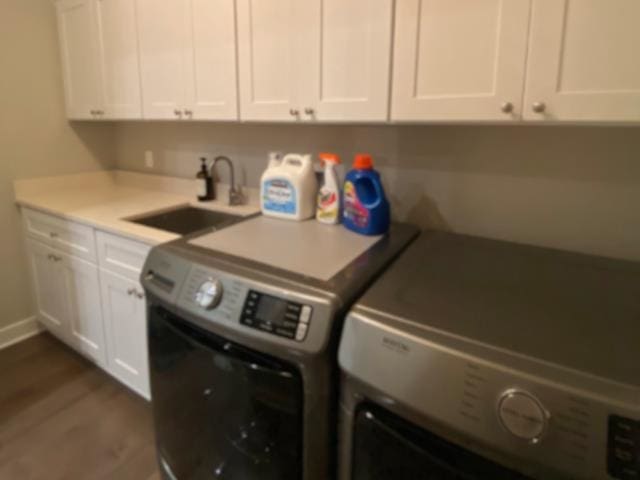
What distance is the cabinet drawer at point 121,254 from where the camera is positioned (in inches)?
67.6

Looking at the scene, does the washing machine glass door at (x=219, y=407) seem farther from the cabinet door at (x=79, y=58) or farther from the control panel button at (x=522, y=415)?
the cabinet door at (x=79, y=58)

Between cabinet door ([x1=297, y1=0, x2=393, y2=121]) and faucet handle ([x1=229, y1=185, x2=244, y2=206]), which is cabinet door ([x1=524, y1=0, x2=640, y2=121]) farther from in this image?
faucet handle ([x1=229, y1=185, x2=244, y2=206])

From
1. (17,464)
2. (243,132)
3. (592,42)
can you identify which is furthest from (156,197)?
(592,42)

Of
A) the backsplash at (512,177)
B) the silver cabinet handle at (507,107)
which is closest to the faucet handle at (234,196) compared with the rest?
the backsplash at (512,177)

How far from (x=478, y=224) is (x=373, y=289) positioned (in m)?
0.70

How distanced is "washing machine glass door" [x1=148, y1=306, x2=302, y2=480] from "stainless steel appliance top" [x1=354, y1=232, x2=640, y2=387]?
34 centimetres

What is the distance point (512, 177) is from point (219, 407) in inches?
47.7

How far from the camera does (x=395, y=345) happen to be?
0.79 meters

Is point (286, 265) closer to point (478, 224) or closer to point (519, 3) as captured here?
→ point (478, 224)

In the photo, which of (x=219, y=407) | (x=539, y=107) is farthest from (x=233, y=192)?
(x=539, y=107)

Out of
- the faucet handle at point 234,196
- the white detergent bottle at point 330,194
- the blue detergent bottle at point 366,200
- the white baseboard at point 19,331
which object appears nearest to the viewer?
the blue detergent bottle at point 366,200

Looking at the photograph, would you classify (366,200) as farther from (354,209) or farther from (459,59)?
(459,59)

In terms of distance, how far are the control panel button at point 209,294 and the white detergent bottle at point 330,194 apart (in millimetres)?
613

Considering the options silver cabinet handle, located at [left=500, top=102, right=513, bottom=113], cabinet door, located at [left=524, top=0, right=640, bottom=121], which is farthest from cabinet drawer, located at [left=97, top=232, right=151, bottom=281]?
cabinet door, located at [left=524, top=0, right=640, bottom=121]
